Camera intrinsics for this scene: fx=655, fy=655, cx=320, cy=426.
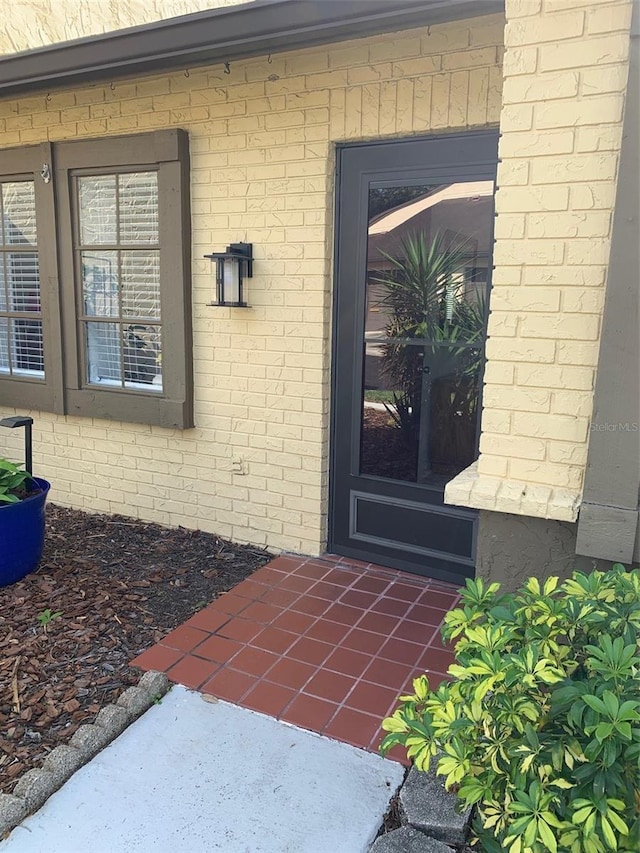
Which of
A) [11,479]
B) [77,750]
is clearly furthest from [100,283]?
[77,750]

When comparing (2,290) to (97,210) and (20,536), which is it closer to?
(97,210)

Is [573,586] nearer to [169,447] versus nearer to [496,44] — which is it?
[496,44]

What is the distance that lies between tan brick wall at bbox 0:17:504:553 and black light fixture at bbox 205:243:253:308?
60 mm

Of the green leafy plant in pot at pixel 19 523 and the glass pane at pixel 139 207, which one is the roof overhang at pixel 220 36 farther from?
the green leafy plant in pot at pixel 19 523

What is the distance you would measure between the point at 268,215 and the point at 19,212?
2.03m

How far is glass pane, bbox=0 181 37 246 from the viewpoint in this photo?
4.42m

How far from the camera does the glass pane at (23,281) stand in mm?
4504

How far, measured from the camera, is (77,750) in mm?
2162

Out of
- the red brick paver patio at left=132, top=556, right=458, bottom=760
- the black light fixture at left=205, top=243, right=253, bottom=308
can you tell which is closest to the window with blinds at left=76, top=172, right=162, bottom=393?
the black light fixture at left=205, top=243, right=253, bottom=308

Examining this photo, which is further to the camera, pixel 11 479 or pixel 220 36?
pixel 11 479

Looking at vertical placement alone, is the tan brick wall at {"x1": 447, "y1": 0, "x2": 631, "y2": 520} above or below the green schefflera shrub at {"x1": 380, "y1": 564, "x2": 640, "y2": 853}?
above

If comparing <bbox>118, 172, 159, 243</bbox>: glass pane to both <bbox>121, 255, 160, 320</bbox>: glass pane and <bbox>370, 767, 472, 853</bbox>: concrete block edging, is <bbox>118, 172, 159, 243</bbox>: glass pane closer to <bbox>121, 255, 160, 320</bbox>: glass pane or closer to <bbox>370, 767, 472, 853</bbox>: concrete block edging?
<bbox>121, 255, 160, 320</bbox>: glass pane

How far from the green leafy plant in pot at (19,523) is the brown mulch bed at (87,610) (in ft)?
0.31

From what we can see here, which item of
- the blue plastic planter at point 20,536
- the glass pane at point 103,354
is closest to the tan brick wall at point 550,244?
the blue plastic planter at point 20,536
